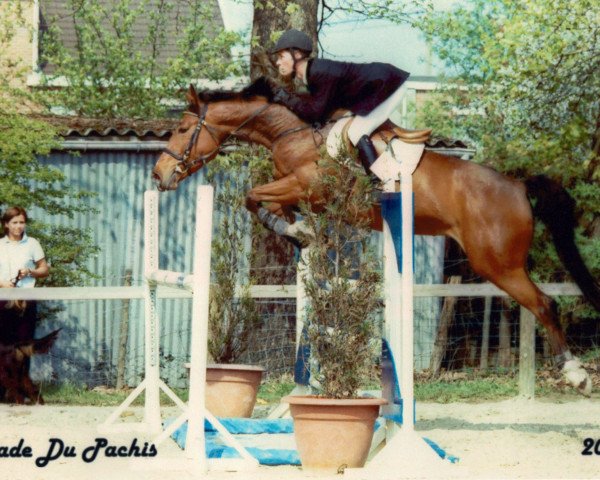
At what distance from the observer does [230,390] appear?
23.2 feet

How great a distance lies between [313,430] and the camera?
202 inches

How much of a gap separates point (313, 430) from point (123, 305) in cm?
502

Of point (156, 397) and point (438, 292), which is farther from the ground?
point (438, 292)

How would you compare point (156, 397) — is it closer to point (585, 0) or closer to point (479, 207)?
point (479, 207)

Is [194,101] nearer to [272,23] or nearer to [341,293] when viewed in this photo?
[341,293]

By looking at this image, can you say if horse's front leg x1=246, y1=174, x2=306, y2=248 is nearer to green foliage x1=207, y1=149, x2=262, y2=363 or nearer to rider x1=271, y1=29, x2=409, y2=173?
rider x1=271, y1=29, x2=409, y2=173

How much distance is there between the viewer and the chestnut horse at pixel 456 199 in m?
6.70

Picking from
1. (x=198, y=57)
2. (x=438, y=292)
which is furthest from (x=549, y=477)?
(x=198, y=57)

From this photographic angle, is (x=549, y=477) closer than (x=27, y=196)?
Yes

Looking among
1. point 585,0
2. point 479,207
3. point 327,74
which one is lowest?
point 479,207

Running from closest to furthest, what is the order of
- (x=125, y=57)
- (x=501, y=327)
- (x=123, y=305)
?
(x=123, y=305)
(x=501, y=327)
(x=125, y=57)

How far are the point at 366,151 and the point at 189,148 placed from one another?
50.3 inches

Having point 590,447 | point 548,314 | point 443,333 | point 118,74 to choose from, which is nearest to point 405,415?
point 590,447

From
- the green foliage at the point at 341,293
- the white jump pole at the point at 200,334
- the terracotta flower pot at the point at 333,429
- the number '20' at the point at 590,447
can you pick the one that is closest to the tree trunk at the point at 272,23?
the green foliage at the point at 341,293
